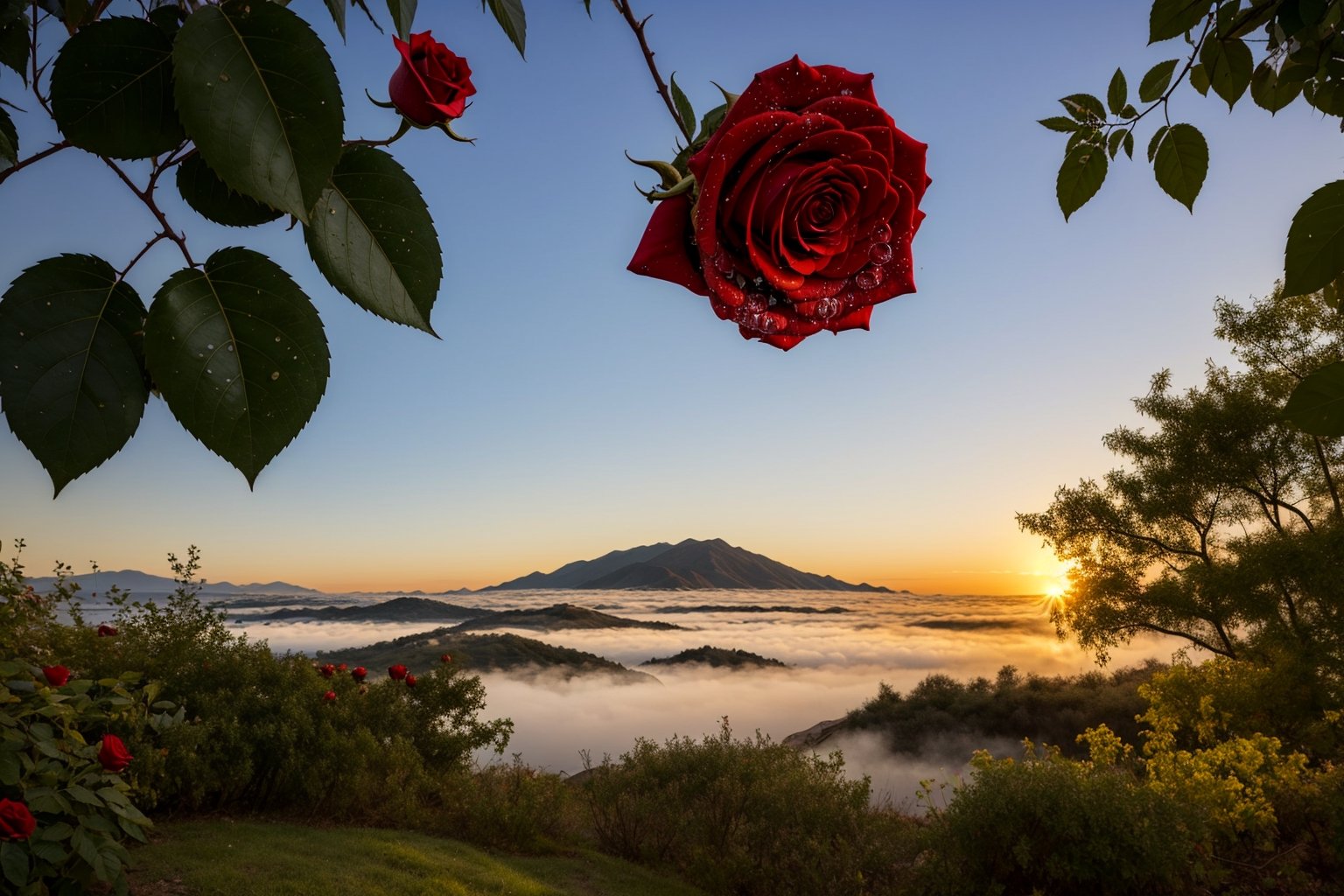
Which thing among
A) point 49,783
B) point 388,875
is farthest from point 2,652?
point 388,875

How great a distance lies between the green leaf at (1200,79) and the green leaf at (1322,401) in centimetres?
62

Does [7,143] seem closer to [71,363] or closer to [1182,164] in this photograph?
[71,363]

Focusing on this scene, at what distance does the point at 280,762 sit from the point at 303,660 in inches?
37.0

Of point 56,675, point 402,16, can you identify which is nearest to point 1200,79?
point 402,16

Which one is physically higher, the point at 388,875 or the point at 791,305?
the point at 791,305

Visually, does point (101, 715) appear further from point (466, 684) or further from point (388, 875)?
point (466, 684)

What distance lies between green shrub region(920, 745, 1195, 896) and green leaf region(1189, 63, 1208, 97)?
6468 mm

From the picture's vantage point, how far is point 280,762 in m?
7.26

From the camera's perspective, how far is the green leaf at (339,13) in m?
0.66

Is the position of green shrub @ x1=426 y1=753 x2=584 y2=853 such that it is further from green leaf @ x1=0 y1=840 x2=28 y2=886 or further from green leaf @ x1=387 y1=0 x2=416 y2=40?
green leaf @ x1=387 y1=0 x2=416 y2=40

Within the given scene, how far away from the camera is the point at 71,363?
374 mm

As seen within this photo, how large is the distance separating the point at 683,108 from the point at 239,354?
0.33 meters

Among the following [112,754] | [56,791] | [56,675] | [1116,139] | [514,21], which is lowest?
[56,791]

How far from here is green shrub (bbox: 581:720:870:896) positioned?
23.4 ft
